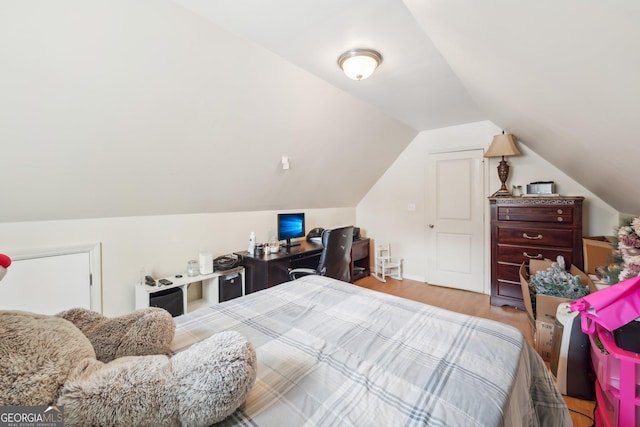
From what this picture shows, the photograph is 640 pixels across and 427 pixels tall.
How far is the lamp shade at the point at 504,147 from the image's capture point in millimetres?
3014

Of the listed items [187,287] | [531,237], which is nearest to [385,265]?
[531,237]

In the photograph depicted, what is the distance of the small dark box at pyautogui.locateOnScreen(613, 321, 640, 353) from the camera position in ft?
3.82

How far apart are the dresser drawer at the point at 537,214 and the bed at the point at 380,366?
2171 mm

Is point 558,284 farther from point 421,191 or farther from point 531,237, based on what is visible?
point 421,191

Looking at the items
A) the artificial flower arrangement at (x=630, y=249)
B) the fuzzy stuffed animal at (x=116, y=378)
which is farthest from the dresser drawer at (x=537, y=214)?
the fuzzy stuffed animal at (x=116, y=378)

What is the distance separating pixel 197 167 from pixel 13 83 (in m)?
1.12

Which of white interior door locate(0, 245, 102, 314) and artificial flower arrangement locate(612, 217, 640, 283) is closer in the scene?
artificial flower arrangement locate(612, 217, 640, 283)

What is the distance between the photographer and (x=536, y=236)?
9.25ft

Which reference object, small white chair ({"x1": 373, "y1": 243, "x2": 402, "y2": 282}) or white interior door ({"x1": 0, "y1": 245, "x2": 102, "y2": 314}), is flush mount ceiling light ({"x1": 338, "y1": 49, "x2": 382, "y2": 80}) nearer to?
white interior door ({"x1": 0, "y1": 245, "x2": 102, "y2": 314})

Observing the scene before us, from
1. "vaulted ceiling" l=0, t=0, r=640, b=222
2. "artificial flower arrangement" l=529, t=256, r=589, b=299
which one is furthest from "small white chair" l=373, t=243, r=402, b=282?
"vaulted ceiling" l=0, t=0, r=640, b=222

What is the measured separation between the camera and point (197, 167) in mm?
2307

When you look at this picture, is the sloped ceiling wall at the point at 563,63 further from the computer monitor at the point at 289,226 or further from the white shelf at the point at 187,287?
the white shelf at the point at 187,287

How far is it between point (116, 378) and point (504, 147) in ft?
12.2

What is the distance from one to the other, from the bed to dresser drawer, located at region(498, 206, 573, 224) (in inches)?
85.5
